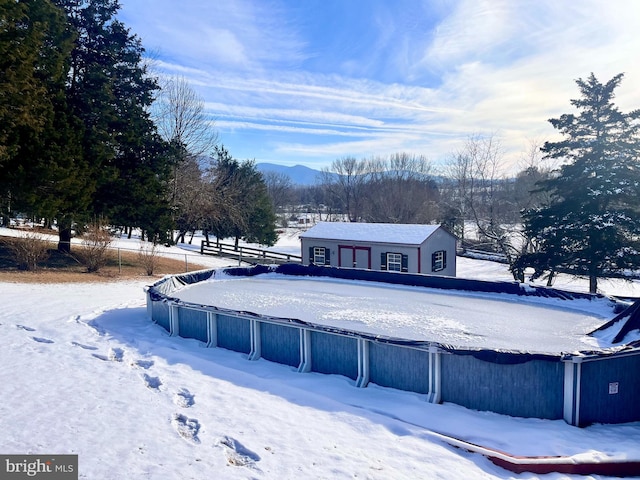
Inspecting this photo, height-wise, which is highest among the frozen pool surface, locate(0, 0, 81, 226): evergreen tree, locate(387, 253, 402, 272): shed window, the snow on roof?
locate(0, 0, 81, 226): evergreen tree

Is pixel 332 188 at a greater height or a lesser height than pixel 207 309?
greater

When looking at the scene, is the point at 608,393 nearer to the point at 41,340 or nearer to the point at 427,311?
the point at 427,311

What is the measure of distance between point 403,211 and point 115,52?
30810 mm

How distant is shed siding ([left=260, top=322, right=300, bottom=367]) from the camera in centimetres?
794

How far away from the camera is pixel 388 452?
4.92 meters

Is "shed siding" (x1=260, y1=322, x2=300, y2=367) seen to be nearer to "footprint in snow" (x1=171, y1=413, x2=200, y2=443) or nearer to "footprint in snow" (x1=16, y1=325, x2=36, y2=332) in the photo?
"footprint in snow" (x1=171, y1=413, x2=200, y2=443)

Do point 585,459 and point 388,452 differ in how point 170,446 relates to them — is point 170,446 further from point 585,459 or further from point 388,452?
point 585,459

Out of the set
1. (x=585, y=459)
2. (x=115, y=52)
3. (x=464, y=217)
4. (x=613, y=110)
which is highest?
(x=115, y=52)

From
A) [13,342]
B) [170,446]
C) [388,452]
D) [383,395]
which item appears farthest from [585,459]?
[13,342]

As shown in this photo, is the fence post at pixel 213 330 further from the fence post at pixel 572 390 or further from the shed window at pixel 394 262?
the shed window at pixel 394 262

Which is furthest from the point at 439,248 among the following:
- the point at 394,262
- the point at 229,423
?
the point at 229,423

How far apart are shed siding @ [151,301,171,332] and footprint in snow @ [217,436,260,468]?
5.63 m

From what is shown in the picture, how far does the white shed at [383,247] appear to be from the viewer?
18875mm

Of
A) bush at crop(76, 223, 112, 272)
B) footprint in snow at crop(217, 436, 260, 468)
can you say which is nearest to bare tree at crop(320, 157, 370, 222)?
bush at crop(76, 223, 112, 272)
